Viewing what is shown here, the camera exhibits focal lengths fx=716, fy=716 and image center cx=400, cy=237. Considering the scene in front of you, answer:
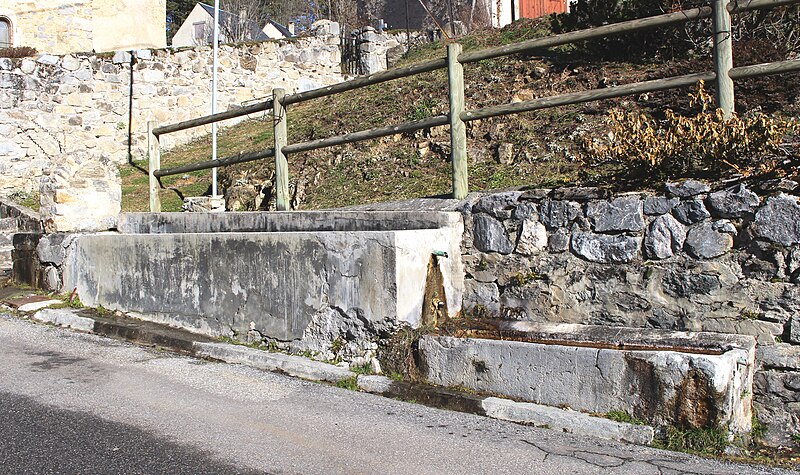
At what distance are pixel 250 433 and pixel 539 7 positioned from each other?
73.8ft

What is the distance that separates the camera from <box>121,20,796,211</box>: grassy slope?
23.2 ft

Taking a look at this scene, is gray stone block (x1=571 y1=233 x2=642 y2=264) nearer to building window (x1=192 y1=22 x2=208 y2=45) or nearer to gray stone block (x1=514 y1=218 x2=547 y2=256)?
gray stone block (x1=514 y1=218 x2=547 y2=256)

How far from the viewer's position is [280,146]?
22.9 ft

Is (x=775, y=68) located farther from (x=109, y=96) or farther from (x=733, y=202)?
(x=109, y=96)

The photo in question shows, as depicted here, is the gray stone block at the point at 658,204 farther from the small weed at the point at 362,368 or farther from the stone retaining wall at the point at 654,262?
the small weed at the point at 362,368

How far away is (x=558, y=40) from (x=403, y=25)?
932 inches

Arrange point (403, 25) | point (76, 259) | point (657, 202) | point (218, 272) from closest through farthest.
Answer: point (657, 202) → point (218, 272) → point (76, 259) → point (403, 25)

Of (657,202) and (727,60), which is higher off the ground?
(727,60)

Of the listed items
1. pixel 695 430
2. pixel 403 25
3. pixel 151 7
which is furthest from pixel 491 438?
pixel 151 7

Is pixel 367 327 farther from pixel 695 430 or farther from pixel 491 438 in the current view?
pixel 695 430

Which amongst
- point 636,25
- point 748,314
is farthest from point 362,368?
point 636,25

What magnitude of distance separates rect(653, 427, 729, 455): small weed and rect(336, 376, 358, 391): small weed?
1996 millimetres

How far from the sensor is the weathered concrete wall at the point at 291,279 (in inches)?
197

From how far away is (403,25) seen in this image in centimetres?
2786
